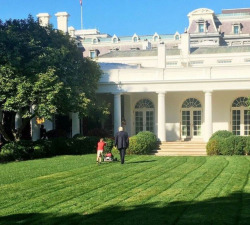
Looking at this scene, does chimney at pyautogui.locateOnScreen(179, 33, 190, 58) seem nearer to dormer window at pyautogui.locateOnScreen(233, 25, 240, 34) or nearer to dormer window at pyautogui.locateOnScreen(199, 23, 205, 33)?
dormer window at pyautogui.locateOnScreen(199, 23, 205, 33)

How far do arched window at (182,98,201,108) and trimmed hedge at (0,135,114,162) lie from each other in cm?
774

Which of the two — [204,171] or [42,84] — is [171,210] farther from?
[42,84]

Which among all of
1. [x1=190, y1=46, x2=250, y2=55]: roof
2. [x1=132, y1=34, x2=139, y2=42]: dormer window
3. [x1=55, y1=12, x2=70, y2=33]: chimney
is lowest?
[x1=190, y1=46, x2=250, y2=55]: roof

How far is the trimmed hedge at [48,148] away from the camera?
2267cm

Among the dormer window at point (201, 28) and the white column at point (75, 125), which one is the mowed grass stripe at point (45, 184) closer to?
the white column at point (75, 125)

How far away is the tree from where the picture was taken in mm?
22031

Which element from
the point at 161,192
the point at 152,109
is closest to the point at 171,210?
the point at 161,192

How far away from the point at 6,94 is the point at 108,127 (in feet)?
38.4

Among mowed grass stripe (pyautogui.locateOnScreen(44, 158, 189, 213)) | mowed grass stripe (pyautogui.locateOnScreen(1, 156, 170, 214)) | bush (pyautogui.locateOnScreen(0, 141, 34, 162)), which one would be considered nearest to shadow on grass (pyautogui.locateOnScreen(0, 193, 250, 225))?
mowed grass stripe (pyautogui.locateOnScreen(44, 158, 189, 213))

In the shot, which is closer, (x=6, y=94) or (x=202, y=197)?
(x=202, y=197)

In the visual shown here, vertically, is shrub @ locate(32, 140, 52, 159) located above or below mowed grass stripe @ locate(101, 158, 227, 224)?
above

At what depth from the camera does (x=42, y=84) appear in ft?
72.4

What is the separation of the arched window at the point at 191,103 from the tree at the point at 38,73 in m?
7.41

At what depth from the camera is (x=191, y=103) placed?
31953 millimetres
